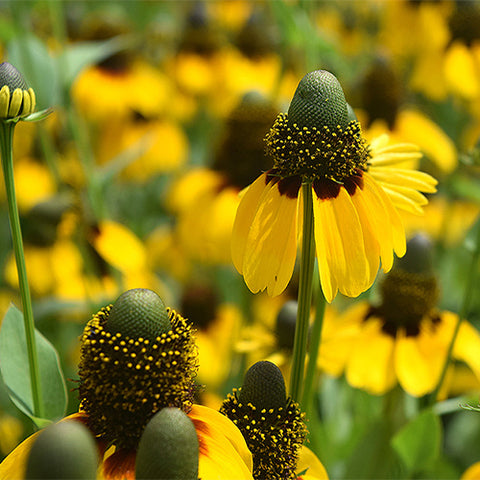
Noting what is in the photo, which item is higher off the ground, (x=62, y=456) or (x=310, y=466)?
(x=62, y=456)

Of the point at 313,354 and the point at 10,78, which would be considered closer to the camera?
the point at 10,78

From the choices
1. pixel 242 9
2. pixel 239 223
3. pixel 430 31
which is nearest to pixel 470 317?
pixel 430 31

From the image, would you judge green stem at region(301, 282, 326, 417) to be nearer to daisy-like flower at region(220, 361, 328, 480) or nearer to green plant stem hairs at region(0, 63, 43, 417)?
daisy-like flower at region(220, 361, 328, 480)

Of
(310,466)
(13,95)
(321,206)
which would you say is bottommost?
(310,466)

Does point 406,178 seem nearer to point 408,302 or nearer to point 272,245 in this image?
point 272,245

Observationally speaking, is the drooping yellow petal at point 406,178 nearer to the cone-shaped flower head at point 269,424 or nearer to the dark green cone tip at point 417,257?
the cone-shaped flower head at point 269,424

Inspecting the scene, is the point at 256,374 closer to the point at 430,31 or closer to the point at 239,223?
the point at 239,223

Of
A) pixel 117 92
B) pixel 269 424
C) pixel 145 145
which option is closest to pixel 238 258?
pixel 269 424
